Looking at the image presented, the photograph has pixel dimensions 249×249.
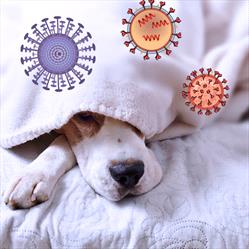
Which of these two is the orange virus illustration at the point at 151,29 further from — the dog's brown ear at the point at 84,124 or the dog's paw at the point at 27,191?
the dog's paw at the point at 27,191

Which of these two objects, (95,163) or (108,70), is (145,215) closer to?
(95,163)

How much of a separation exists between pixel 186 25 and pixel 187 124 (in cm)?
21

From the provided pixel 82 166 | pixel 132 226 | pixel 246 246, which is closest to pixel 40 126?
pixel 82 166

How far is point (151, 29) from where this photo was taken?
697mm

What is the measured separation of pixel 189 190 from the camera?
2.59ft

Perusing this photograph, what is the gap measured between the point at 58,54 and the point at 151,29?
15 cm

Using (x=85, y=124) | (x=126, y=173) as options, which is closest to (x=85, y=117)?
(x=85, y=124)

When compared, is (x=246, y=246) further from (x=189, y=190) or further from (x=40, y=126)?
(x=40, y=126)

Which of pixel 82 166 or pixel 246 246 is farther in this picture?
pixel 82 166

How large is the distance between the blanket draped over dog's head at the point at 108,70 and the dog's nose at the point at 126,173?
0.08 m

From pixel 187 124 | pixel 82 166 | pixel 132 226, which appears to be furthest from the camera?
pixel 187 124

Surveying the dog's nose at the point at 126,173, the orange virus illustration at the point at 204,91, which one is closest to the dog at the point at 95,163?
the dog's nose at the point at 126,173

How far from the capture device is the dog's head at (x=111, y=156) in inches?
29.6

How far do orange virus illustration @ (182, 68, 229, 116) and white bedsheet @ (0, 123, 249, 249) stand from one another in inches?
4.5
